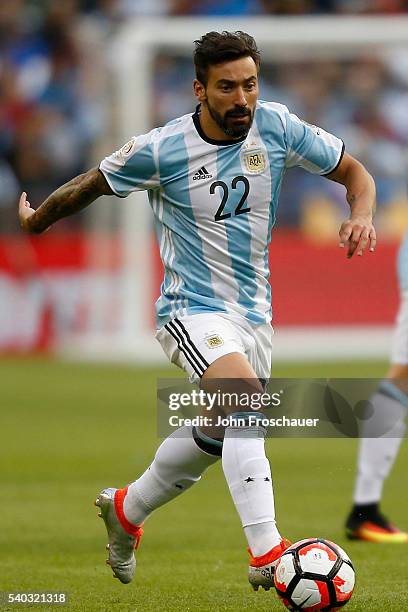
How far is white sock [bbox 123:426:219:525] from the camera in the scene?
5738 millimetres

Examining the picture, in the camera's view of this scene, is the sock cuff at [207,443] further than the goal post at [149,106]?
No

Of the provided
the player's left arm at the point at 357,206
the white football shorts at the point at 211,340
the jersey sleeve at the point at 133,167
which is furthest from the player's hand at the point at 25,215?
the player's left arm at the point at 357,206

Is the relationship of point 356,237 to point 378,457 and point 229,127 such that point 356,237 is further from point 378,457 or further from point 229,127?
point 378,457

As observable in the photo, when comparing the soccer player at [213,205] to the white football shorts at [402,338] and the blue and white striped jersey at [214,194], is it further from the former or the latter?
the white football shorts at [402,338]

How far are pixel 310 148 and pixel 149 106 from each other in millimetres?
11940

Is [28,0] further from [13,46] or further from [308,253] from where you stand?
[308,253]

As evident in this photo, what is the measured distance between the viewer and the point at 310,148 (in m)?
5.84

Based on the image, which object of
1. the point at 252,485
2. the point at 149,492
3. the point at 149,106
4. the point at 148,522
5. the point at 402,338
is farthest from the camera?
the point at 149,106

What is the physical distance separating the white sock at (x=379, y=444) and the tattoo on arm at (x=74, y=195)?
2.25 m

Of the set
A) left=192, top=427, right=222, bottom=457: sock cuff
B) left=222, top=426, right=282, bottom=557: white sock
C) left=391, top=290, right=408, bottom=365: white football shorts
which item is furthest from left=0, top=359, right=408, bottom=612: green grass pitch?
left=391, top=290, right=408, bottom=365: white football shorts

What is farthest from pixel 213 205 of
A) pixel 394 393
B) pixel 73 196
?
pixel 394 393

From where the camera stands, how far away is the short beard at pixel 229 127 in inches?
219

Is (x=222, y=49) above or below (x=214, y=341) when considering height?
above

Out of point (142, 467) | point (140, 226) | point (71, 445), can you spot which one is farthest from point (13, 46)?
point (142, 467)
